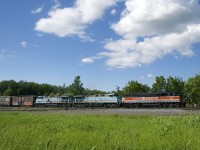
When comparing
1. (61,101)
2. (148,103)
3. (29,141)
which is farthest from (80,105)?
(29,141)

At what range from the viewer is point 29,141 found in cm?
975

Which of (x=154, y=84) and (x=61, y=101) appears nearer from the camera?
(x=61, y=101)

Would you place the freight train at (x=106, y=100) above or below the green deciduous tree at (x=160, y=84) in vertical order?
below

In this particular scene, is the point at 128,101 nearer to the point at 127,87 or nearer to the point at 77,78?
the point at 127,87

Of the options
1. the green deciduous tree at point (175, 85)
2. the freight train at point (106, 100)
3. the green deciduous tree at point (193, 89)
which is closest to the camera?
the freight train at point (106, 100)

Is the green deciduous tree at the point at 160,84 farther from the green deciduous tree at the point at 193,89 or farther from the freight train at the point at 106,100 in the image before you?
the freight train at the point at 106,100

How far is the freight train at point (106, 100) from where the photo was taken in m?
64.7

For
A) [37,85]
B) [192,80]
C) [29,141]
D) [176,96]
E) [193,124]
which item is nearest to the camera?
[29,141]

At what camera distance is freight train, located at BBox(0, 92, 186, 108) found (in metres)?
64.7

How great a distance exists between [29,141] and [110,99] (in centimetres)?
6590

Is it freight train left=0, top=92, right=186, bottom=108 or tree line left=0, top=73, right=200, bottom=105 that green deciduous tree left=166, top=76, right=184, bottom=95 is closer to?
tree line left=0, top=73, right=200, bottom=105

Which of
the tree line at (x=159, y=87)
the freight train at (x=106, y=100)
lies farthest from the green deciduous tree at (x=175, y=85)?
the freight train at (x=106, y=100)

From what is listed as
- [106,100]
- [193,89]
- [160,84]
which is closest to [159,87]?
[160,84]

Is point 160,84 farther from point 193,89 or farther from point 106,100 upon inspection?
point 106,100
